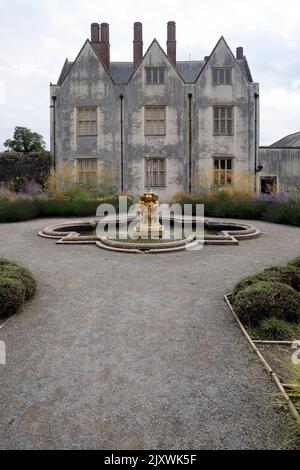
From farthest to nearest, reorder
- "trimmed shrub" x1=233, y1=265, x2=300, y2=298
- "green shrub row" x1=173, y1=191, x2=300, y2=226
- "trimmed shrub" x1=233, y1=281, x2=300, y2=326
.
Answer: "green shrub row" x1=173, y1=191, x2=300, y2=226, "trimmed shrub" x1=233, y1=265, x2=300, y2=298, "trimmed shrub" x1=233, y1=281, x2=300, y2=326

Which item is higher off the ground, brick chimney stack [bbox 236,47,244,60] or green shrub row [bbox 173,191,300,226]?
brick chimney stack [bbox 236,47,244,60]

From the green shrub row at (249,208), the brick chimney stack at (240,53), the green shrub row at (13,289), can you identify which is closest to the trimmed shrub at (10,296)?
the green shrub row at (13,289)

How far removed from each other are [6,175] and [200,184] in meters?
12.5

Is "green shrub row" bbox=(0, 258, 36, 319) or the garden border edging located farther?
"green shrub row" bbox=(0, 258, 36, 319)

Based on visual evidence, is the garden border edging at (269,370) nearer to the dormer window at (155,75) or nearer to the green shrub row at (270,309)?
the green shrub row at (270,309)

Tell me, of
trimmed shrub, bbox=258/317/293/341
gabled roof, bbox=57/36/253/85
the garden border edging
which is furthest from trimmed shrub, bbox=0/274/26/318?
gabled roof, bbox=57/36/253/85

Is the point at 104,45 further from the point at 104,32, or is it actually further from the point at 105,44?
the point at 104,32

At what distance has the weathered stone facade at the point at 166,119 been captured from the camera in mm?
23484

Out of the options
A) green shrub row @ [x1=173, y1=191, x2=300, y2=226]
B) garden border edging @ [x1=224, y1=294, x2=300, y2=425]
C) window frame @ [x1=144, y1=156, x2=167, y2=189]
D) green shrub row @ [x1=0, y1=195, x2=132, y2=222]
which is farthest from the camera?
window frame @ [x1=144, y1=156, x2=167, y2=189]

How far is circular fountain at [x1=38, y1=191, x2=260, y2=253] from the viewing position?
32.2 feet

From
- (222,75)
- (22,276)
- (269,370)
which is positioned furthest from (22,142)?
(269,370)

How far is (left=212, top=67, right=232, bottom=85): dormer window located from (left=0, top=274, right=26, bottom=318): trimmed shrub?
2154 centimetres

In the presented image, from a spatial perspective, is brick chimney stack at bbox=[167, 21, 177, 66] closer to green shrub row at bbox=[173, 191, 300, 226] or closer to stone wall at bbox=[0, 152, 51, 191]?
stone wall at bbox=[0, 152, 51, 191]

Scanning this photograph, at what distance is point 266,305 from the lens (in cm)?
494
